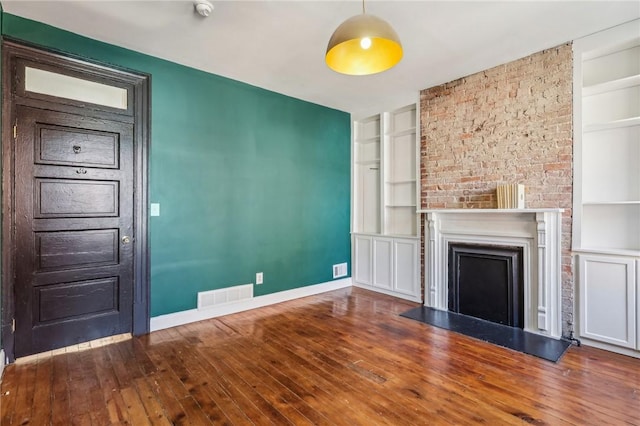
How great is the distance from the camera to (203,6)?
243 cm

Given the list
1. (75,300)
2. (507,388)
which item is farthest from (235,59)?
(507,388)

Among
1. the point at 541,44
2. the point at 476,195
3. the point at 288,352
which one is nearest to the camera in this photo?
the point at 288,352

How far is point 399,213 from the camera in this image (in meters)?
4.83

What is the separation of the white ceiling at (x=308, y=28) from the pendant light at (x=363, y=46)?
1.99 ft

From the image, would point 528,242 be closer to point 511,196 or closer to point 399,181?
point 511,196

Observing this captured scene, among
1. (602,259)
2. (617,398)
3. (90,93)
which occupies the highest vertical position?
(90,93)

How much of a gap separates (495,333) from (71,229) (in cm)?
411

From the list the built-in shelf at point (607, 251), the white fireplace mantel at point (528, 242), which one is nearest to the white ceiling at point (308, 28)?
the white fireplace mantel at point (528, 242)

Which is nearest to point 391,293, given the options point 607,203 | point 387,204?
point 387,204

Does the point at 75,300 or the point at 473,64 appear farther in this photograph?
the point at 473,64

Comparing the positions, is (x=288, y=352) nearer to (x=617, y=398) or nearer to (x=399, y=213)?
(x=617, y=398)

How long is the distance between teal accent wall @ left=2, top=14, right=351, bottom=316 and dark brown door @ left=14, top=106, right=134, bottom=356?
1.00 ft

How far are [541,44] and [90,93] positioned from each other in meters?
4.26

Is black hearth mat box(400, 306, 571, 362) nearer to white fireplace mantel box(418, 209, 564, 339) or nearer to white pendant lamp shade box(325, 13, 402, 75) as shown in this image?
white fireplace mantel box(418, 209, 564, 339)
